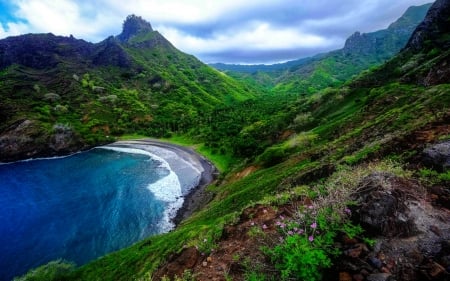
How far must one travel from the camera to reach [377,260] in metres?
7.00

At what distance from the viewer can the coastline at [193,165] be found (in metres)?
59.0

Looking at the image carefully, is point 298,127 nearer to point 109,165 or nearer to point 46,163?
point 109,165

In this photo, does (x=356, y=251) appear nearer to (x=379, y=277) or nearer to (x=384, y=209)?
(x=379, y=277)

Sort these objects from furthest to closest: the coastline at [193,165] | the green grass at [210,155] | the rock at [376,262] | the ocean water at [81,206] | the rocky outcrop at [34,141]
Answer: the rocky outcrop at [34,141]
the green grass at [210,155]
the coastline at [193,165]
the ocean water at [81,206]
the rock at [376,262]

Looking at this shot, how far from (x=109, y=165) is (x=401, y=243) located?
356 ft

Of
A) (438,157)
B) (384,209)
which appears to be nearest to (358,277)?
(384,209)

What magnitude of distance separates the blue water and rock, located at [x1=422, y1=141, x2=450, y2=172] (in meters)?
50.3

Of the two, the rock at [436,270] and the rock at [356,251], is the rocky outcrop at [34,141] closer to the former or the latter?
the rock at [356,251]

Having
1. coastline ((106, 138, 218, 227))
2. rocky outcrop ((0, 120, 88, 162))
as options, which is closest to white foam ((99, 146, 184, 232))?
coastline ((106, 138, 218, 227))

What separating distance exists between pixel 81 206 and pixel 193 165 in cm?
3823

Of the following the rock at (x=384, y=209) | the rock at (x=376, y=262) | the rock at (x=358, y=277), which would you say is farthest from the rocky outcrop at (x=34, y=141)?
the rock at (x=376, y=262)

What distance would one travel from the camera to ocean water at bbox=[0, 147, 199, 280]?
161 feet

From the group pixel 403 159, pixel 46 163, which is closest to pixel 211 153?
pixel 46 163

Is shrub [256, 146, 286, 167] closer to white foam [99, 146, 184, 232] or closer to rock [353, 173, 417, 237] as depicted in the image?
white foam [99, 146, 184, 232]
